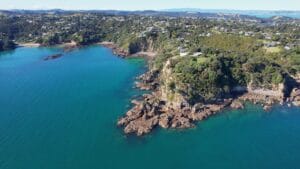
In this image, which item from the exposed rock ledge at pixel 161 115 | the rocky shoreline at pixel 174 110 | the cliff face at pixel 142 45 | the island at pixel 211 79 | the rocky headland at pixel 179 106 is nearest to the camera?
the exposed rock ledge at pixel 161 115

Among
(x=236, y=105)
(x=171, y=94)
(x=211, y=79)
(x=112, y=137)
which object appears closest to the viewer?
(x=112, y=137)

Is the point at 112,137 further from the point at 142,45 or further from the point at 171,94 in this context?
the point at 142,45

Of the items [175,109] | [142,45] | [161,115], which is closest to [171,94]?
[175,109]

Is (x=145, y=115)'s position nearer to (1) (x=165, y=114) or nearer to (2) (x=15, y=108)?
(1) (x=165, y=114)

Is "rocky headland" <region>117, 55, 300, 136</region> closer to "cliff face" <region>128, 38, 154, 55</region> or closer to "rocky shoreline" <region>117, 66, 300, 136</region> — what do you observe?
"rocky shoreline" <region>117, 66, 300, 136</region>

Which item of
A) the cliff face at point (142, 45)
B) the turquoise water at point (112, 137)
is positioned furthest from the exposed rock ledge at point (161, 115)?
the cliff face at point (142, 45)

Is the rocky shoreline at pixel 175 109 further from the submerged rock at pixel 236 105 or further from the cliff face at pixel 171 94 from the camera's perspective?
the cliff face at pixel 171 94

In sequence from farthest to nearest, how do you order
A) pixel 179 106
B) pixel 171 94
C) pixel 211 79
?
pixel 211 79 → pixel 171 94 → pixel 179 106
